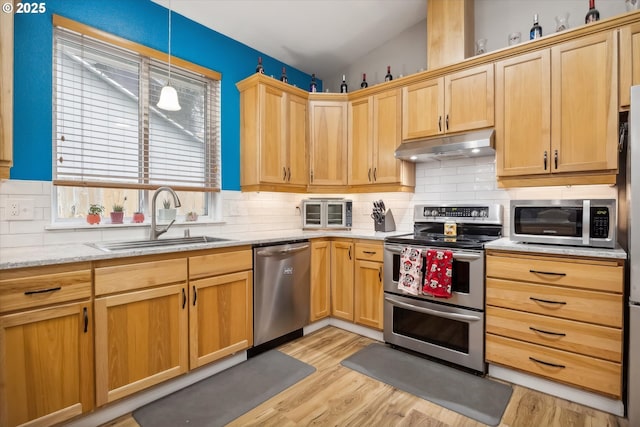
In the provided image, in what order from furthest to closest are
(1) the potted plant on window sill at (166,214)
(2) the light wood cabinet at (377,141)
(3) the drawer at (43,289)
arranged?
(2) the light wood cabinet at (377,141) < (1) the potted plant on window sill at (166,214) < (3) the drawer at (43,289)

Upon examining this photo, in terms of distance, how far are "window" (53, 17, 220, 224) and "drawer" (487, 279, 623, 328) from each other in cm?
257

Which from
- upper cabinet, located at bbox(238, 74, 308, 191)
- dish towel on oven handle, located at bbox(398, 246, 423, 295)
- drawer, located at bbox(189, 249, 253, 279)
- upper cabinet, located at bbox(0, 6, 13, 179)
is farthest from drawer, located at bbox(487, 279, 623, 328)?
upper cabinet, located at bbox(0, 6, 13, 179)

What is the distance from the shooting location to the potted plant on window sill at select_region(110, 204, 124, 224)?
2418mm

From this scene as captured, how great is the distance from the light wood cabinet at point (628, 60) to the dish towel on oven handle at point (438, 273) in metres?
1.52

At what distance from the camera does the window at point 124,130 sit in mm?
2266

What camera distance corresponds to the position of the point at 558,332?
208cm

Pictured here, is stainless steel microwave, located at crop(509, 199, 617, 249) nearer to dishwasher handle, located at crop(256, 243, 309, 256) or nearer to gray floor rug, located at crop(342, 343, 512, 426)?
gray floor rug, located at crop(342, 343, 512, 426)

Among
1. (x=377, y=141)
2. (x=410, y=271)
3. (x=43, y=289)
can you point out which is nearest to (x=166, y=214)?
(x=43, y=289)

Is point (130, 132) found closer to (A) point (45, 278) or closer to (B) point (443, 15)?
(A) point (45, 278)

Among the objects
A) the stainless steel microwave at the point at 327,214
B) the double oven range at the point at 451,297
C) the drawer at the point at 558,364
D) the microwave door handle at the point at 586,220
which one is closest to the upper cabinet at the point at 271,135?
the stainless steel microwave at the point at 327,214

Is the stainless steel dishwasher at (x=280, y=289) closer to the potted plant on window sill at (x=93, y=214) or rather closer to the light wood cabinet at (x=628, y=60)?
the potted plant on window sill at (x=93, y=214)

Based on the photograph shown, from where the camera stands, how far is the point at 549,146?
7.79 ft

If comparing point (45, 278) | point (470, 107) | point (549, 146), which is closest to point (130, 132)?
point (45, 278)

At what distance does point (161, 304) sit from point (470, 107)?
2.85m
